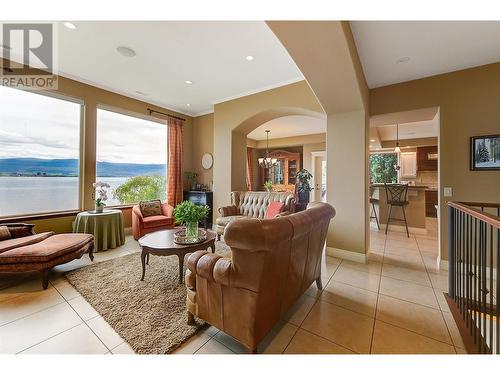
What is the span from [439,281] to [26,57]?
6.68m

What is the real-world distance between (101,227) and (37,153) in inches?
68.3

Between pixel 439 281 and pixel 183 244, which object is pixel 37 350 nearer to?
pixel 183 244

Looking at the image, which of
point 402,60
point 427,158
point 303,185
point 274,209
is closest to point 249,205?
point 274,209

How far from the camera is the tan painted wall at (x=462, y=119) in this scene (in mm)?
2766

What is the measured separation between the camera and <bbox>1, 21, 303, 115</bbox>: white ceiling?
2586 mm

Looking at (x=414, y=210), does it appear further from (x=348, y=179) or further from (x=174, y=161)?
(x=174, y=161)

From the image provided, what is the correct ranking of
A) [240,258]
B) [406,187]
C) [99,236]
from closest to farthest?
[240,258] < [99,236] < [406,187]

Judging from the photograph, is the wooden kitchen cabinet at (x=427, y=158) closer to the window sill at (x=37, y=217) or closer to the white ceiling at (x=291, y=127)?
the white ceiling at (x=291, y=127)

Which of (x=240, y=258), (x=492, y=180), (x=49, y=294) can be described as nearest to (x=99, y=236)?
(x=49, y=294)

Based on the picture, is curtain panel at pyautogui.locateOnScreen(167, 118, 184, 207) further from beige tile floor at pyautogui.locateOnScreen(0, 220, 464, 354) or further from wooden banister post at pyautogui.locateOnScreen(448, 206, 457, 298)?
wooden banister post at pyautogui.locateOnScreen(448, 206, 457, 298)

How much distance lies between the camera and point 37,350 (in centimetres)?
153

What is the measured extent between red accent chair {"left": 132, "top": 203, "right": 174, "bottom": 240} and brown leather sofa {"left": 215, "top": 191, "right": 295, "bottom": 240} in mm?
1048

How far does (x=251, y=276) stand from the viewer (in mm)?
1378

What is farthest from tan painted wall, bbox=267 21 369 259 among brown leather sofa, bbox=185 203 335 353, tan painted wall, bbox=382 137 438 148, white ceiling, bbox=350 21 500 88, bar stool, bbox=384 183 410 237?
tan painted wall, bbox=382 137 438 148
